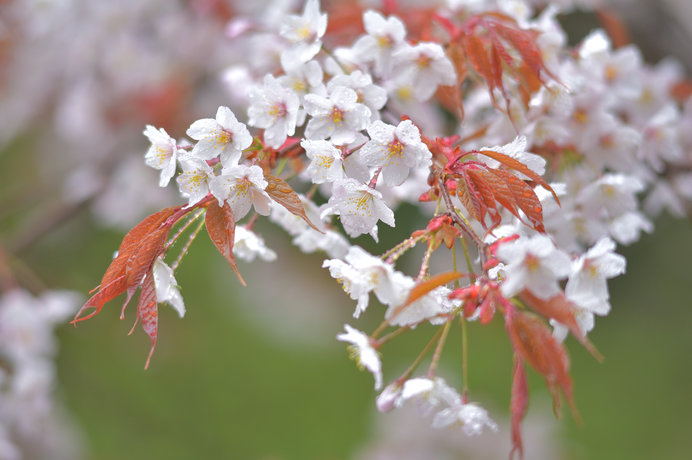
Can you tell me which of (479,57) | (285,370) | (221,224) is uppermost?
(479,57)

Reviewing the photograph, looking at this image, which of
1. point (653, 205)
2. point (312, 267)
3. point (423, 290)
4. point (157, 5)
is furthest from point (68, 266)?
point (423, 290)

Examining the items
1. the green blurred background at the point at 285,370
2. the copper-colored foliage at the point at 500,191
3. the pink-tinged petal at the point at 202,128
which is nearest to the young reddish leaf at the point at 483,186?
the copper-colored foliage at the point at 500,191

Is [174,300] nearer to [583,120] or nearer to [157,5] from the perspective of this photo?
[583,120]

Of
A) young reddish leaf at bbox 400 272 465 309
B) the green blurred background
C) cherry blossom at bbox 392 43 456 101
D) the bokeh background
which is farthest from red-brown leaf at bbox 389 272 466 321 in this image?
the green blurred background

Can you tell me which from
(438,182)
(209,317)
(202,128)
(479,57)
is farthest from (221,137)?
(209,317)

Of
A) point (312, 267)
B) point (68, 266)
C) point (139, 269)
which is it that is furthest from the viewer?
point (312, 267)

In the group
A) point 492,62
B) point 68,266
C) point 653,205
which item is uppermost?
point 492,62

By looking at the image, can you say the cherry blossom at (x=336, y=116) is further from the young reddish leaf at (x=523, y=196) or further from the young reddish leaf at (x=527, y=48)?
the young reddish leaf at (x=527, y=48)

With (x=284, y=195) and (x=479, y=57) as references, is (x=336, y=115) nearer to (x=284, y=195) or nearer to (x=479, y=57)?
(x=284, y=195)
